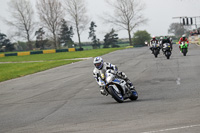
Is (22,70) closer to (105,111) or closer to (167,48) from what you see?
(167,48)

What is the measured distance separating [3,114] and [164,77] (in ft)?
26.2

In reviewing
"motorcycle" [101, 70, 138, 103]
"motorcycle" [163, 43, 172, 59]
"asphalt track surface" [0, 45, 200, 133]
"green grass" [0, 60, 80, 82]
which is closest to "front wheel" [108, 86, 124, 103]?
"motorcycle" [101, 70, 138, 103]

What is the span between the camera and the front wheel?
10477 millimetres

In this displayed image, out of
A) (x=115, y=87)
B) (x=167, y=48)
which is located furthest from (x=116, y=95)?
(x=167, y=48)

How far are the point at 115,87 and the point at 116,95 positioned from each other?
0.79ft

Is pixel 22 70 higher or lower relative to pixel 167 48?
lower

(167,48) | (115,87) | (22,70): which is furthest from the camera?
(22,70)

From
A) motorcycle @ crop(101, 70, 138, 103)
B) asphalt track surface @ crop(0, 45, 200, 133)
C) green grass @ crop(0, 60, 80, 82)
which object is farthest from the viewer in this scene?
green grass @ crop(0, 60, 80, 82)

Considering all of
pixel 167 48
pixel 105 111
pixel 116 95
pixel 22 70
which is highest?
pixel 167 48

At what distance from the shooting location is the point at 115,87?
10.5 meters

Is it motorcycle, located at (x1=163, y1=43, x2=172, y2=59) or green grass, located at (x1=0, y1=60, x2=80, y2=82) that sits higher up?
motorcycle, located at (x1=163, y1=43, x2=172, y2=59)

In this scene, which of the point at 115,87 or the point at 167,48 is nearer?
the point at 115,87

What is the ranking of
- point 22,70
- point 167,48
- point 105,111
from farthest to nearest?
1. point 22,70
2. point 167,48
3. point 105,111

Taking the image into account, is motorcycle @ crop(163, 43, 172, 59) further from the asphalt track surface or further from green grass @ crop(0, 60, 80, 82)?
the asphalt track surface
